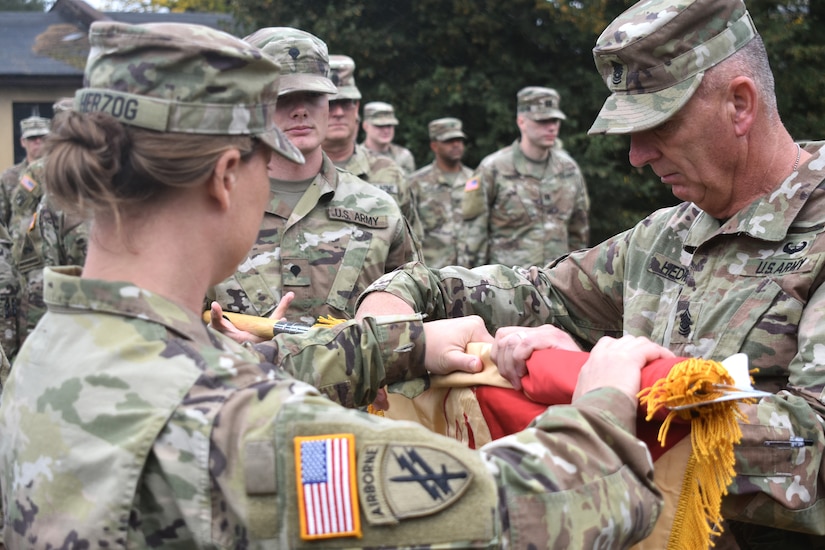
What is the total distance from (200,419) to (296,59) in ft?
9.81

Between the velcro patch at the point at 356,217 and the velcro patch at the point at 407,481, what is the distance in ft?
9.25

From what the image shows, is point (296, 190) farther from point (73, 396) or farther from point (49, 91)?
point (49, 91)

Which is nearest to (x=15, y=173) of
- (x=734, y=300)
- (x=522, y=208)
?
(x=522, y=208)

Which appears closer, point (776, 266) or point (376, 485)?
point (376, 485)

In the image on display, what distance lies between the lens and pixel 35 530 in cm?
185

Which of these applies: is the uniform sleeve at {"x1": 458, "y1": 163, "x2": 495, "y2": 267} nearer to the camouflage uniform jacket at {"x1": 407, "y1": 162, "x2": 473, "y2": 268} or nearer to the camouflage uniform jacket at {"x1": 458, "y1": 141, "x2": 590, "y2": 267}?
the camouflage uniform jacket at {"x1": 458, "y1": 141, "x2": 590, "y2": 267}

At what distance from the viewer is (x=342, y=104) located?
26.3 feet

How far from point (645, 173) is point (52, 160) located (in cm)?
1396

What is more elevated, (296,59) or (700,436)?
(296,59)

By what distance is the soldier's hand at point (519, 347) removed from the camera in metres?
2.58

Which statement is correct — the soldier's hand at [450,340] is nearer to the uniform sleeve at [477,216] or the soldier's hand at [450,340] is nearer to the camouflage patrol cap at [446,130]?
the uniform sleeve at [477,216]

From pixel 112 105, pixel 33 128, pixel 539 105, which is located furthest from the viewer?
pixel 33 128

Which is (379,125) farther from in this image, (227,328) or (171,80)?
(171,80)

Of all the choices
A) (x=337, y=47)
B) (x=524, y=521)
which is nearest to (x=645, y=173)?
(x=337, y=47)
